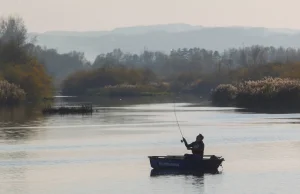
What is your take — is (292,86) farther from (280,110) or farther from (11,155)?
(11,155)

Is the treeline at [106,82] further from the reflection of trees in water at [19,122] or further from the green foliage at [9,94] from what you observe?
the reflection of trees in water at [19,122]

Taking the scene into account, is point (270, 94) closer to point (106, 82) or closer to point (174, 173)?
point (174, 173)

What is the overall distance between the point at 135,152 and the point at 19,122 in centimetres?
3092

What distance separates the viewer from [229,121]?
273 feet

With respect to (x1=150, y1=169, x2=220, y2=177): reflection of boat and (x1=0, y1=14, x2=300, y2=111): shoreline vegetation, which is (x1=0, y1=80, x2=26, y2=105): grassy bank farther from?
(x1=150, y1=169, x2=220, y2=177): reflection of boat

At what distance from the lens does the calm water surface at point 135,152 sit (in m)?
39.7

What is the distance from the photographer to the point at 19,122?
82.7 m

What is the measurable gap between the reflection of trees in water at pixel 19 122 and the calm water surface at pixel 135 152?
84 millimetres

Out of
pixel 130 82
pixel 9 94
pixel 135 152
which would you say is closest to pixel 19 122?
pixel 135 152

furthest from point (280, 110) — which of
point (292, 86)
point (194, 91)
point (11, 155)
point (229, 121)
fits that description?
point (194, 91)

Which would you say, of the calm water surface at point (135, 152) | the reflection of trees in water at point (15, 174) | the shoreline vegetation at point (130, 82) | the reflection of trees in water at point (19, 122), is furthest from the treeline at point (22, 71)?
the reflection of trees in water at point (15, 174)

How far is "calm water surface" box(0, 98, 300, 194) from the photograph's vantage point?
39719mm

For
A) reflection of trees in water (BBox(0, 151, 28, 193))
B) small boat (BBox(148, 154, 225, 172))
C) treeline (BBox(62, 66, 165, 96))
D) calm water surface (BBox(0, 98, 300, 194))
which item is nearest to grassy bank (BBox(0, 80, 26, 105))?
calm water surface (BBox(0, 98, 300, 194))

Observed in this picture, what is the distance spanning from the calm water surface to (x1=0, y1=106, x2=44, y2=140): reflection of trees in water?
8 centimetres
